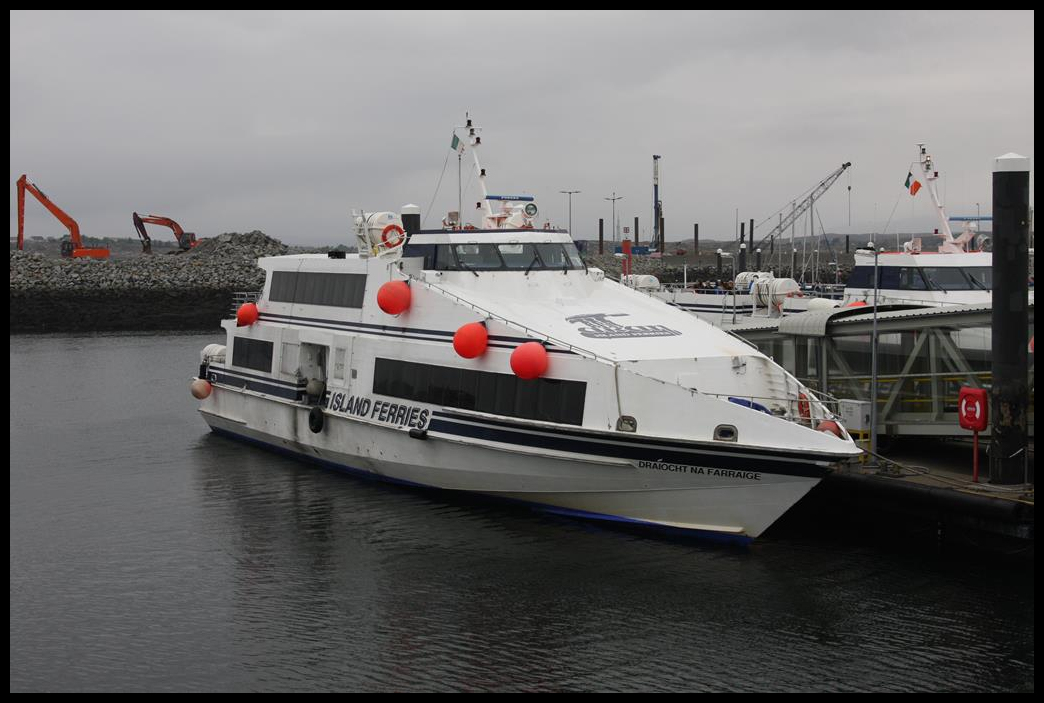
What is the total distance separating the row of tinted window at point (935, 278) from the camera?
28.1 metres

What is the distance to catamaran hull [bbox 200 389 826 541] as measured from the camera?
16219mm

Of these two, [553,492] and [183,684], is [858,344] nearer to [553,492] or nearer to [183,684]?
[553,492]

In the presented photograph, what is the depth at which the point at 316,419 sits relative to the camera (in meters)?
21.9

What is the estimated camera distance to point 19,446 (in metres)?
26.1

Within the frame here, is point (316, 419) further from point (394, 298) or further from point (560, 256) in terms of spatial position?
point (560, 256)

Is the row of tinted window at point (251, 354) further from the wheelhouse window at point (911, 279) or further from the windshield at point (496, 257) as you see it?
the wheelhouse window at point (911, 279)

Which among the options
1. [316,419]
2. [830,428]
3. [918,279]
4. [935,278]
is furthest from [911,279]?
[316,419]

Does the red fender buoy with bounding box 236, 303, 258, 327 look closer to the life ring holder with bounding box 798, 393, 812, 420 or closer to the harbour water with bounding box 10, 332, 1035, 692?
the harbour water with bounding box 10, 332, 1035, 692

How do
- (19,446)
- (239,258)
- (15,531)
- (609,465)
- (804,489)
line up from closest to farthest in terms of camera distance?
(804,489)
(609,465)
(15,531)
(19,446)
(239,258)

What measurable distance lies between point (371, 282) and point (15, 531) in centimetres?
763

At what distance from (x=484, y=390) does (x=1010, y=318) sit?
8.16m

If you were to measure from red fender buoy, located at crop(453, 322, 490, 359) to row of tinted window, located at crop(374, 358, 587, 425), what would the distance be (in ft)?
1.46

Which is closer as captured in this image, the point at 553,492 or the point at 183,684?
the point at 183,684

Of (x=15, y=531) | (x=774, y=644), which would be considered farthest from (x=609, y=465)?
(x=15, y=531)
